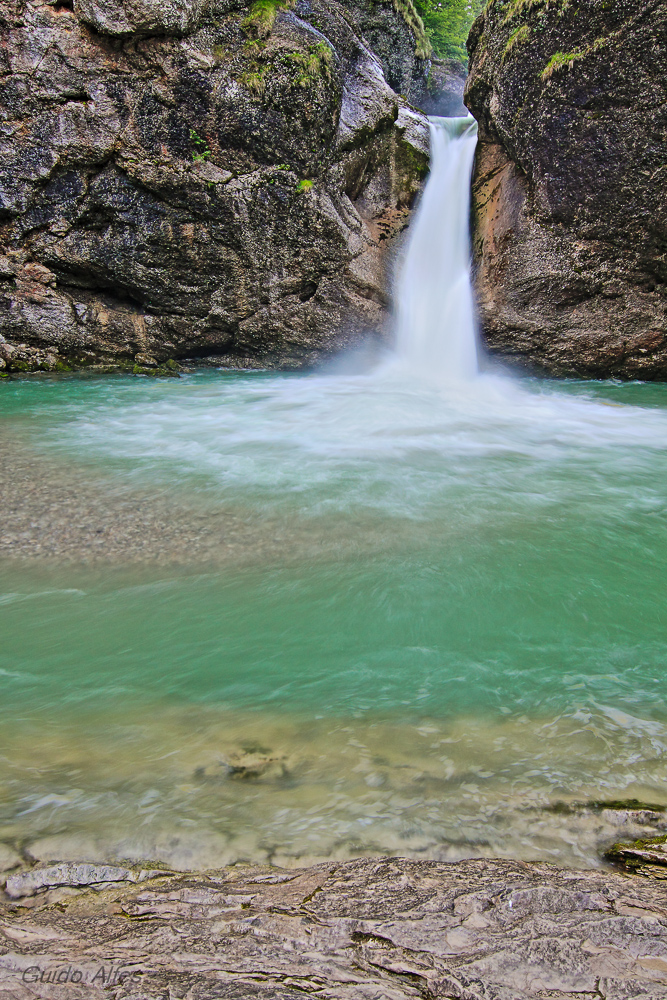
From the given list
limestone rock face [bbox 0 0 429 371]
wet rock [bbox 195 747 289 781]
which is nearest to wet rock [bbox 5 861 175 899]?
wet rock [bbox 195 747 289 781]

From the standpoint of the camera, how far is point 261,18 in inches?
333

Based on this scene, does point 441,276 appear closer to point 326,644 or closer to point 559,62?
point 559,62

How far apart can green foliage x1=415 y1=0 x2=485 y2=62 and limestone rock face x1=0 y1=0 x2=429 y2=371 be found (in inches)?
472

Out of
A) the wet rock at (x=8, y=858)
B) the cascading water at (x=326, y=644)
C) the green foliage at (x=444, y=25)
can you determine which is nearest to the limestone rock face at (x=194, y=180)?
the cascading water at (x=326, y=644)

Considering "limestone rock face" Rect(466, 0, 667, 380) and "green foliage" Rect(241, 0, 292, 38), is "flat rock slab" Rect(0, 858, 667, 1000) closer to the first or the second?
"limestone rock face" Rect(466, 0, 667, 380)

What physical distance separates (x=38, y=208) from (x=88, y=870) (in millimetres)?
9868

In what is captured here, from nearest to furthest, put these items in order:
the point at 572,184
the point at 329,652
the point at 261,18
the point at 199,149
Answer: the point at 329,652 → the point at 261,18 → the point at 572,184 → the point at 199,149

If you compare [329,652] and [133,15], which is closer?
[329,652]

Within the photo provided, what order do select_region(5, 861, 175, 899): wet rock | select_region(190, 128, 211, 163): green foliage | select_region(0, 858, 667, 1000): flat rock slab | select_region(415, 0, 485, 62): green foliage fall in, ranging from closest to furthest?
select_region(0, 858, 667, 1000): flat rock slab, select_region(5, 861, 175, 899): wet rock, select_region(190, 128, 211, 163): green foliage, select_region(415, 0, 485, 62): green foliage

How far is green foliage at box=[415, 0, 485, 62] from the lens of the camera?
18688 millimetres

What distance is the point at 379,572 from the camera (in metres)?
3.57

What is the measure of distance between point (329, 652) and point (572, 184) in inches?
343

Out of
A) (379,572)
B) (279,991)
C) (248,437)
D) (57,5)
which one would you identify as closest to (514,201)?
(248,437)

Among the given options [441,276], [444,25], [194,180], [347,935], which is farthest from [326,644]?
[444,25]
